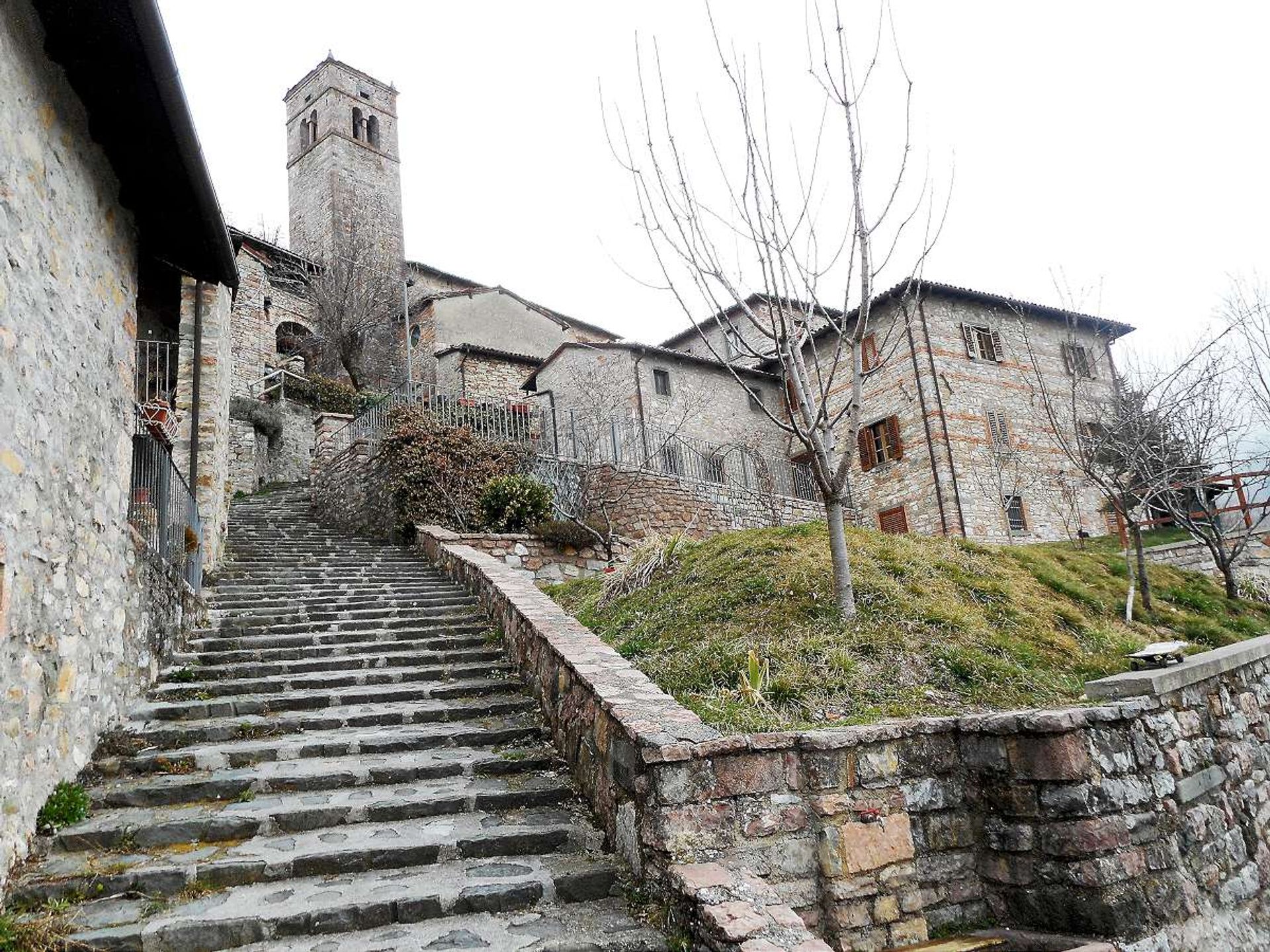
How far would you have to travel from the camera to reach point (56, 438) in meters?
4.30

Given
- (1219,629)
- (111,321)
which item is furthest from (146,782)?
(1219,629)

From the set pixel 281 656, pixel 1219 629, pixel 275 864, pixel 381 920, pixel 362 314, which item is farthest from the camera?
pixel 362 314

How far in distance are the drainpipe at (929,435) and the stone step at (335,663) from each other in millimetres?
14558

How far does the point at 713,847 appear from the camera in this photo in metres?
3.77

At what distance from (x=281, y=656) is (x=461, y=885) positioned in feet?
13.0

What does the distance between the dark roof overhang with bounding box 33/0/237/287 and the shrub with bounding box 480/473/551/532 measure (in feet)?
20.3

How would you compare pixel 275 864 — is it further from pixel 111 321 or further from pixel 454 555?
pixel 454 555

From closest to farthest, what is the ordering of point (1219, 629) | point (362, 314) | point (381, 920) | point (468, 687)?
point (381, 920) → point (468, 687) → point (1219, 629) → point (362, 314)

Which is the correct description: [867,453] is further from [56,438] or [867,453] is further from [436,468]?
[56,438]

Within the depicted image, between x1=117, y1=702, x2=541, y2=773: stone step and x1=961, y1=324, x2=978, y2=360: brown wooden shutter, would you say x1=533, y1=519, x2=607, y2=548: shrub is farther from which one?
x1=961, y1=324, x2=978, y2=360: brown wooden shutter

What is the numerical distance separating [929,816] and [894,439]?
57.1ft

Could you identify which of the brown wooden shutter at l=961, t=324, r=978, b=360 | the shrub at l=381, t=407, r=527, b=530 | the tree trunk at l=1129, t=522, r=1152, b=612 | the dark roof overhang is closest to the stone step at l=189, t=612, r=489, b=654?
the dark roof overhang

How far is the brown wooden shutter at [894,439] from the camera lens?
20.5 metres

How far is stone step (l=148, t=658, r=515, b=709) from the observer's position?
609 centimetres
